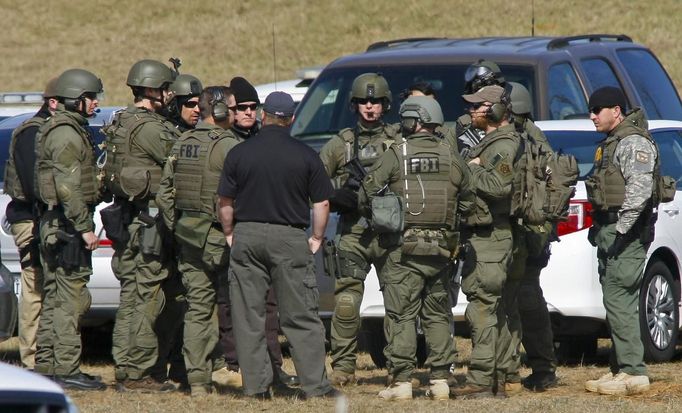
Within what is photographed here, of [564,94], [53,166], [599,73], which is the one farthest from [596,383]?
[599,73]

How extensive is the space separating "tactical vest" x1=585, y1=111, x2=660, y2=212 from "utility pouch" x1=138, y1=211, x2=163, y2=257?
2594 mm

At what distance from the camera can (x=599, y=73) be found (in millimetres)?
12273

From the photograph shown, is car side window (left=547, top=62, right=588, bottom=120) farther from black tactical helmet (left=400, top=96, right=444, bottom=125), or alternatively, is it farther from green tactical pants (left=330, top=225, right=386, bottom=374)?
black tactical helmet (left=400, top=96, right=444, bottom=125)

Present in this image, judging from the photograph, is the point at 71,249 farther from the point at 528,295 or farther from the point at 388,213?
the point at 528,295

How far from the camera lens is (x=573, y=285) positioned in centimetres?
977

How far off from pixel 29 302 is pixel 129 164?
1467mm

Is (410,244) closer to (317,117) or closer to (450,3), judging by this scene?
(317,117)

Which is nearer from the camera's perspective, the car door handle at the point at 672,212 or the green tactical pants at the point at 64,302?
the green tactical pants at the point at 64,302

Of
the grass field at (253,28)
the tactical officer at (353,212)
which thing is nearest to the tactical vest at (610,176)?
the tactical officer at (353,212)

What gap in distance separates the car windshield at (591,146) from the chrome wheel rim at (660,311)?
80 cm

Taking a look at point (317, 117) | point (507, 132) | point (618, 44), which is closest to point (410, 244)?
point (507, 132)

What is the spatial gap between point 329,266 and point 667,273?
2596mm

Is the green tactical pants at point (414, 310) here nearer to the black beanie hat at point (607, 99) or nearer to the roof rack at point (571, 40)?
the black beanie hat at point (607, 99)

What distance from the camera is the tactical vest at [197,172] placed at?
8656 mm
